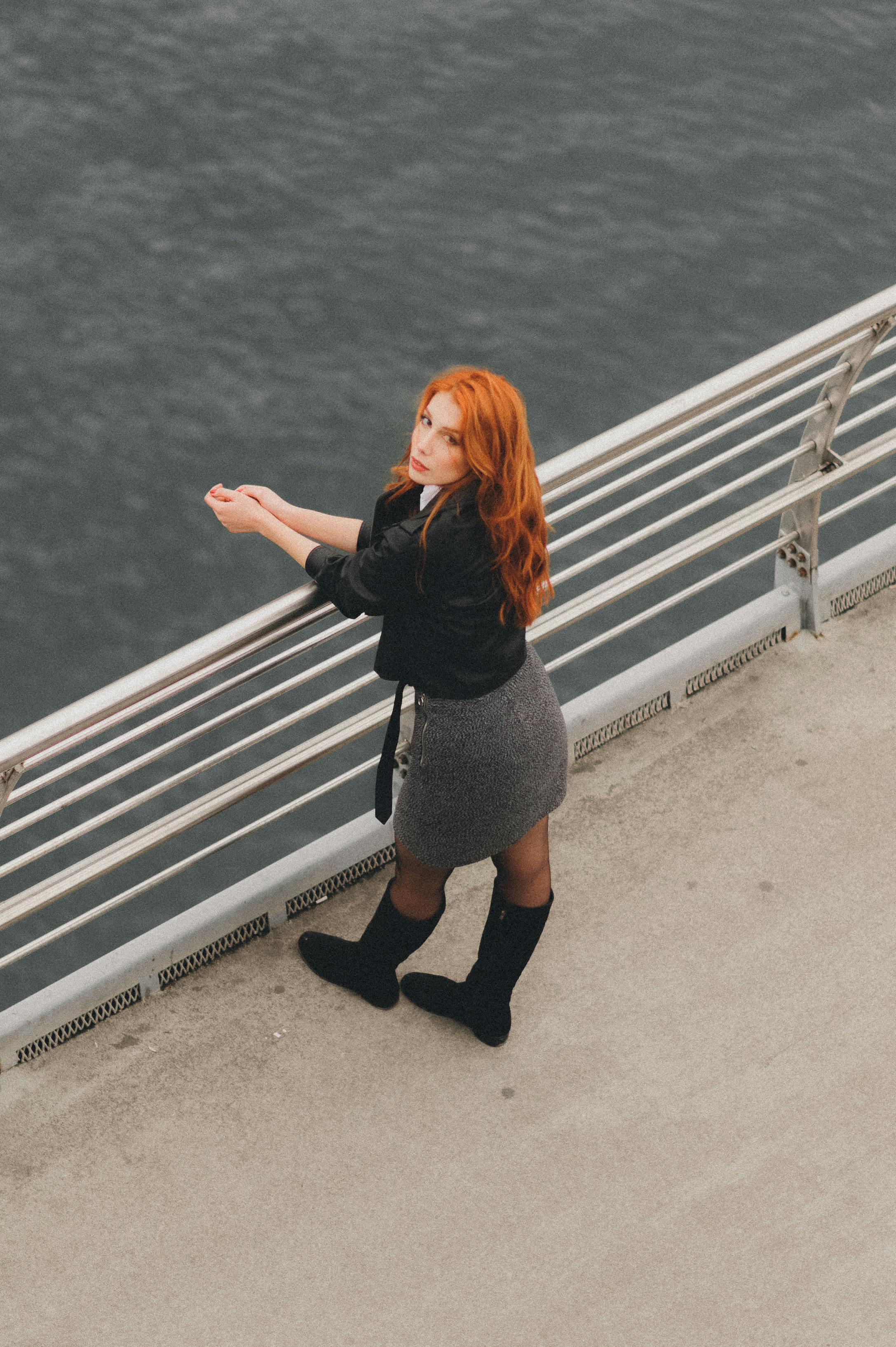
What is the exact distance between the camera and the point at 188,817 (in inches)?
144

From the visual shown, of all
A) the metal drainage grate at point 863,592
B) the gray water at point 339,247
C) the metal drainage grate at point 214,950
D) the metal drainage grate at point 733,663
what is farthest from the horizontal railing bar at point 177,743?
the gray water at point 339,247

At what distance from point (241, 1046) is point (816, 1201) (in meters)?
1.26

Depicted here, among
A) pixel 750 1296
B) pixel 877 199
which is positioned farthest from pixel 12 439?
pixel 750 1296

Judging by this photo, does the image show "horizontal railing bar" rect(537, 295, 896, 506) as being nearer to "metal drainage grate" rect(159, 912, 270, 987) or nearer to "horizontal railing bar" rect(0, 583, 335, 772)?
"horizontal railing bar" rect(0, 583, 335, 772)

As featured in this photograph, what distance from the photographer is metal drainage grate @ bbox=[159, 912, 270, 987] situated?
3.80 metres

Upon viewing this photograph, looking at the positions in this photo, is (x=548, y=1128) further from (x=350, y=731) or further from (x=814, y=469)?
(x=814, y=469)

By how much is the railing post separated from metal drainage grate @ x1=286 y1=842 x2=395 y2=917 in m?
1.35

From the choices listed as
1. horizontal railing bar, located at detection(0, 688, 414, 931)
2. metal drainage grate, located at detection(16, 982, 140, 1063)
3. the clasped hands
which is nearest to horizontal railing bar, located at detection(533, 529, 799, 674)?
horizontal railing bar, located at detection(0, 688, 414, 931)

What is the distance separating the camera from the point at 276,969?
3828mm

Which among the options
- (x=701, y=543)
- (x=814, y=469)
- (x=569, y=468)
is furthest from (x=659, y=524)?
(x=569, y=468)

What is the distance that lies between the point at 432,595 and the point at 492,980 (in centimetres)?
95

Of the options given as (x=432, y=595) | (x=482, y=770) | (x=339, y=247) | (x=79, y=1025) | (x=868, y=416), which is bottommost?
(x=339, y=247)

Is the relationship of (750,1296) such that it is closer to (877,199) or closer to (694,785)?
(694,785)

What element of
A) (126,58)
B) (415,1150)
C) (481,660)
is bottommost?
(126,58)
